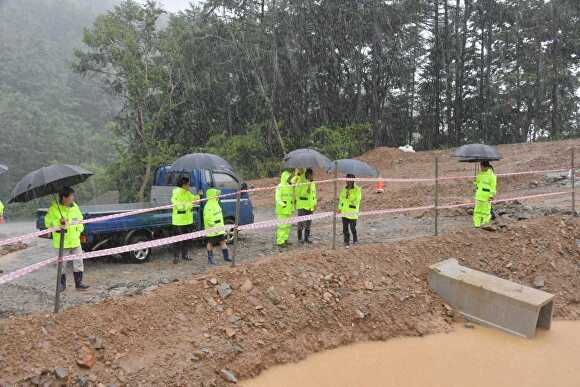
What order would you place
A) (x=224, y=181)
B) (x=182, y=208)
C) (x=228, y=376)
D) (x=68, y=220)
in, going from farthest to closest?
1. (x=224, y=181)
2. (x=182, y=208)
3. (x=68, y=220)
4. (x=228, y=376)

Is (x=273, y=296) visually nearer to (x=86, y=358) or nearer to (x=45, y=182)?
(x=86, y=358)

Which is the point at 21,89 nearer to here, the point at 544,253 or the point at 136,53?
the point at 136,53

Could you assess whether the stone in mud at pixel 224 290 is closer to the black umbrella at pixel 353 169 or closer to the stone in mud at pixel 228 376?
the stone in mud at pixel 228 376

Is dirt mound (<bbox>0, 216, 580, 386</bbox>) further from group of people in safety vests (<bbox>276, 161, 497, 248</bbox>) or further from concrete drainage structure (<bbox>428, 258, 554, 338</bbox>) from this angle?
group of people in safety vests (<bbox>276, 161, 497, 248</bbox>)

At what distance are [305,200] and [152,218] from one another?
2817mm

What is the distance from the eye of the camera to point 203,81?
85.4 feet

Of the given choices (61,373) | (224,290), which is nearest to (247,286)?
(224,290)

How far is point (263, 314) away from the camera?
A: 554cm

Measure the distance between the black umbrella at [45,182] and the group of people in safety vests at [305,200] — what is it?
350 cm

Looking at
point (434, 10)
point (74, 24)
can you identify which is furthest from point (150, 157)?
point (74, 24)

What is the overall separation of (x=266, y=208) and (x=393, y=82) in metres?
14.3

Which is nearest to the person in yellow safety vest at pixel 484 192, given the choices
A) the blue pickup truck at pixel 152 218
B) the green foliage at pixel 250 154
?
the blue pickup truck at pixel 152 218

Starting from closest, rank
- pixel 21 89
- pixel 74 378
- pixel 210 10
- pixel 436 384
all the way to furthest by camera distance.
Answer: pixel 74 378
pixel 436 384
pixel 210 10
pixel 21 89

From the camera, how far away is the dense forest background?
944 inches
